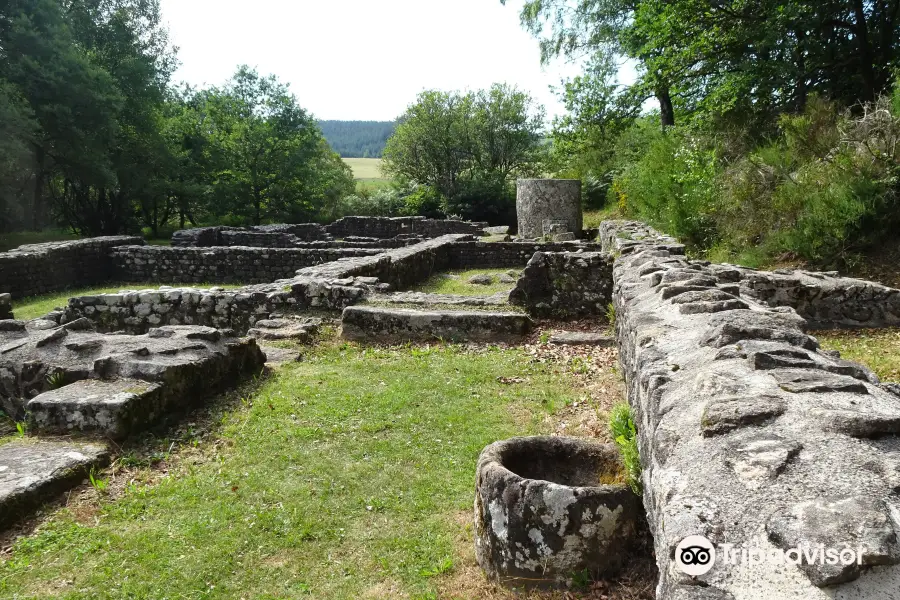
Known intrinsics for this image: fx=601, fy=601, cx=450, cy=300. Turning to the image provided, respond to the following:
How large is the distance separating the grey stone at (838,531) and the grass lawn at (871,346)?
4.61 m

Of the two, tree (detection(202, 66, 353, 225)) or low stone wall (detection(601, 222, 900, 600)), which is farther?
tree (detection(202, 66, 353, 225))

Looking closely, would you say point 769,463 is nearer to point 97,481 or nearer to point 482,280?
point 97,481

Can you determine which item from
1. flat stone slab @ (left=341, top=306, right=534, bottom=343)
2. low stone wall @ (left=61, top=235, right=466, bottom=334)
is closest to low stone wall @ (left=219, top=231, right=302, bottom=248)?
low stone wall @ (left=61, top=235, right=466, bottom=334)

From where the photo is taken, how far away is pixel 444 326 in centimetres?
753

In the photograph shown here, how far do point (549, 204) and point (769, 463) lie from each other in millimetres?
16285

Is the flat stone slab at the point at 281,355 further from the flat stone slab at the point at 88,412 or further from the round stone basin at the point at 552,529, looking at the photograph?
the round stone basin at the point at 552,529

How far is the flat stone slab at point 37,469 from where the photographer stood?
356 centimetres

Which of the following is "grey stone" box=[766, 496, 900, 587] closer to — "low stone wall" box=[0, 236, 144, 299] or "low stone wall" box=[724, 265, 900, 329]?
"low stone wall" box=[724, 265, 900, 329]

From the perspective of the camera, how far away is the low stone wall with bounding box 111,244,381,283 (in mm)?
13992

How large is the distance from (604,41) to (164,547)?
998 inches

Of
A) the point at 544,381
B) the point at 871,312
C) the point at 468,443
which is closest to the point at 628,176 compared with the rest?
the point at 871,312

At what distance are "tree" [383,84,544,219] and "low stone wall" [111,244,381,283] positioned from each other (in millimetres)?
25056

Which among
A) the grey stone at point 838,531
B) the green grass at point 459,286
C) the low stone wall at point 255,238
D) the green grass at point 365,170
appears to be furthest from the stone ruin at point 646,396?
the green grass at point 365,170

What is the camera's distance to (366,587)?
2971mm
